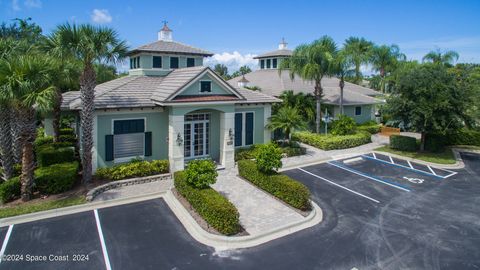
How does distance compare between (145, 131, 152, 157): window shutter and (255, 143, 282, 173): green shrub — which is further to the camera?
(145, 131, 152, 157): window shutter

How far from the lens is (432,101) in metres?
21.8

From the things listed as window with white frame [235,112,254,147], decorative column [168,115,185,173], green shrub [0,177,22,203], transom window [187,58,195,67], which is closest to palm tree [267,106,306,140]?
window with white frame [235,112,254,147]

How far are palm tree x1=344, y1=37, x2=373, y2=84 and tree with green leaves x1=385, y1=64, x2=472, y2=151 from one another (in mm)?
6184

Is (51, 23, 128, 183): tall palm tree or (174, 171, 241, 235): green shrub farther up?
(51, 23, 128, 183): tall palm tree

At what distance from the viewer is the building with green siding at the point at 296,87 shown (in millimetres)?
31906

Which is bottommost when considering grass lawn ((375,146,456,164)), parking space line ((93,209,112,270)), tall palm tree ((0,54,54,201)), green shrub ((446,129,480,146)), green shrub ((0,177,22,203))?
parking space line ((93,209,112,270))

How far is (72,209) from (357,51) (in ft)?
92.2

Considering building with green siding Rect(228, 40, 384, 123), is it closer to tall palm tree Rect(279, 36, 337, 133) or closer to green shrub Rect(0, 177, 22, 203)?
tall palm tree Rect(279, 36, 337, 133)

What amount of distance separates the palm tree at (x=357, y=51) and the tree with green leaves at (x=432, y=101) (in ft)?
20.3

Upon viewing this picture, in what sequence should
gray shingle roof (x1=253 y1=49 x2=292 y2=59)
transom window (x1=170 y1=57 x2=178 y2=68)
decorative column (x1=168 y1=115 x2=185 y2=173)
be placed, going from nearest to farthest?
decorative column (x1=168 y1=115 x2=185 y2=173), transom window (x1=170 y1=57 x2=178 y2=68), gray shingle roof (x1=253 y1=49 x2=292 y2=59)

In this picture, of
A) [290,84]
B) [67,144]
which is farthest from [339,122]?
[67,144]

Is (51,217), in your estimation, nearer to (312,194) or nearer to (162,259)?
(162,259)

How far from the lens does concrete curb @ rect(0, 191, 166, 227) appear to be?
12268 millimetres

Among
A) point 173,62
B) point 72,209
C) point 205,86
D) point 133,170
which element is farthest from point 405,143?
point 72,209
